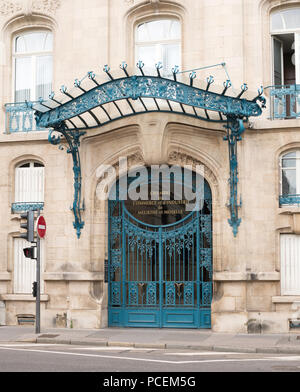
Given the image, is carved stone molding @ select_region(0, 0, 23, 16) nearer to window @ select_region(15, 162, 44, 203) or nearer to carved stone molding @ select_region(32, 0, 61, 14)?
carved stone molding @ select_region(32, 0, 61, 14)

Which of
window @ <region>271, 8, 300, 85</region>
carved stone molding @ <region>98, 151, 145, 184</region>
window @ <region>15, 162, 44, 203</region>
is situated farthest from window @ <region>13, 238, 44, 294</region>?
window @ <region>271, 8, 300, 85</region>

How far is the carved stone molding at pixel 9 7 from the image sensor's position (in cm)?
1912

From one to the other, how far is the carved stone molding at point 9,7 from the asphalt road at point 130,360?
30.5 ft

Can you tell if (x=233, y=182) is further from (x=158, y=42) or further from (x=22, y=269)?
(x=22, y=269)

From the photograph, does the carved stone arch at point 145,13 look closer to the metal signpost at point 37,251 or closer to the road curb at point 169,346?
the metal signpost at point 37,251

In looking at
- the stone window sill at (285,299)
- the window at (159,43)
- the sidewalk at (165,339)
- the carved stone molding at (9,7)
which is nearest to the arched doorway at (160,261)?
the sidewalk at (165,339)

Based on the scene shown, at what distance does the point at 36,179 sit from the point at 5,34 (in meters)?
4.11

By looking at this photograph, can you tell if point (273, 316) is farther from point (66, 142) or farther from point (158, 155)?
point (66, 142)

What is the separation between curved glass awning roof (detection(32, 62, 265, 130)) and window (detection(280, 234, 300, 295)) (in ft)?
10.2

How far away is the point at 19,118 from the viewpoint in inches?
741

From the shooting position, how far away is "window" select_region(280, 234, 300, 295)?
16641 millimetres

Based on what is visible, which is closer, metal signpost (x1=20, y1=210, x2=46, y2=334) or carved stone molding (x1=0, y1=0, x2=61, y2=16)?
metal signpost (x1=20, y1=210, x2=46, y2=334)

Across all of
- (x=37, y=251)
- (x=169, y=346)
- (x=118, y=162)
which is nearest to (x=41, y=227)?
(x=37, y=251)
